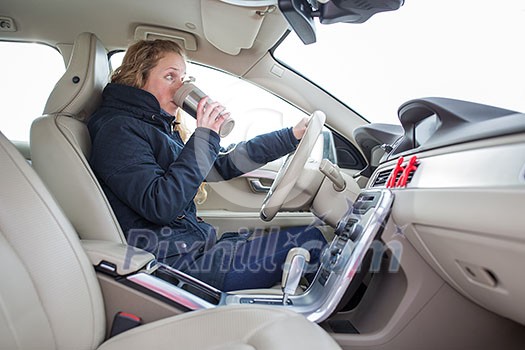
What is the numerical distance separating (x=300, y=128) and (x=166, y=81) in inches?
19.5

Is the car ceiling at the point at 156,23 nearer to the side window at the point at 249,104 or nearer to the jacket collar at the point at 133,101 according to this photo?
the side window at the point at 249,104

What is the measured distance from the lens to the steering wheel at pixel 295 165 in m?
1.19

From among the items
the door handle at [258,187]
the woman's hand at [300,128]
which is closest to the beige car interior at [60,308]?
the woman's hand at [300,128]

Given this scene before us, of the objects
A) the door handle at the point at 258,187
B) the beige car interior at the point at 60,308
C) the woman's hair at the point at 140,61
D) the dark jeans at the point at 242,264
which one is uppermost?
the woman's hair at the point at 140,61

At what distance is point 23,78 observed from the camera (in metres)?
1.82

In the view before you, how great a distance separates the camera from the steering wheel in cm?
119

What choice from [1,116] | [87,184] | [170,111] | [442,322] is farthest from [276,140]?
[1,116]

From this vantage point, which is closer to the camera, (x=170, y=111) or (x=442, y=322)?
(x=442, y=322)

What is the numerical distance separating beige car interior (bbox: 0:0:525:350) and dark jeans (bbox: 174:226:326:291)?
0.22ft

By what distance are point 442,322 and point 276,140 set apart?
0.83m

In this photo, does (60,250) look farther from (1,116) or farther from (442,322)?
(1,116)

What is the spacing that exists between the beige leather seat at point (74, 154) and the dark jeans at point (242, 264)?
236 mm

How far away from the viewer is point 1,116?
6.05 feet

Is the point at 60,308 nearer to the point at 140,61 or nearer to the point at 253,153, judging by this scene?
the point at 140,61
